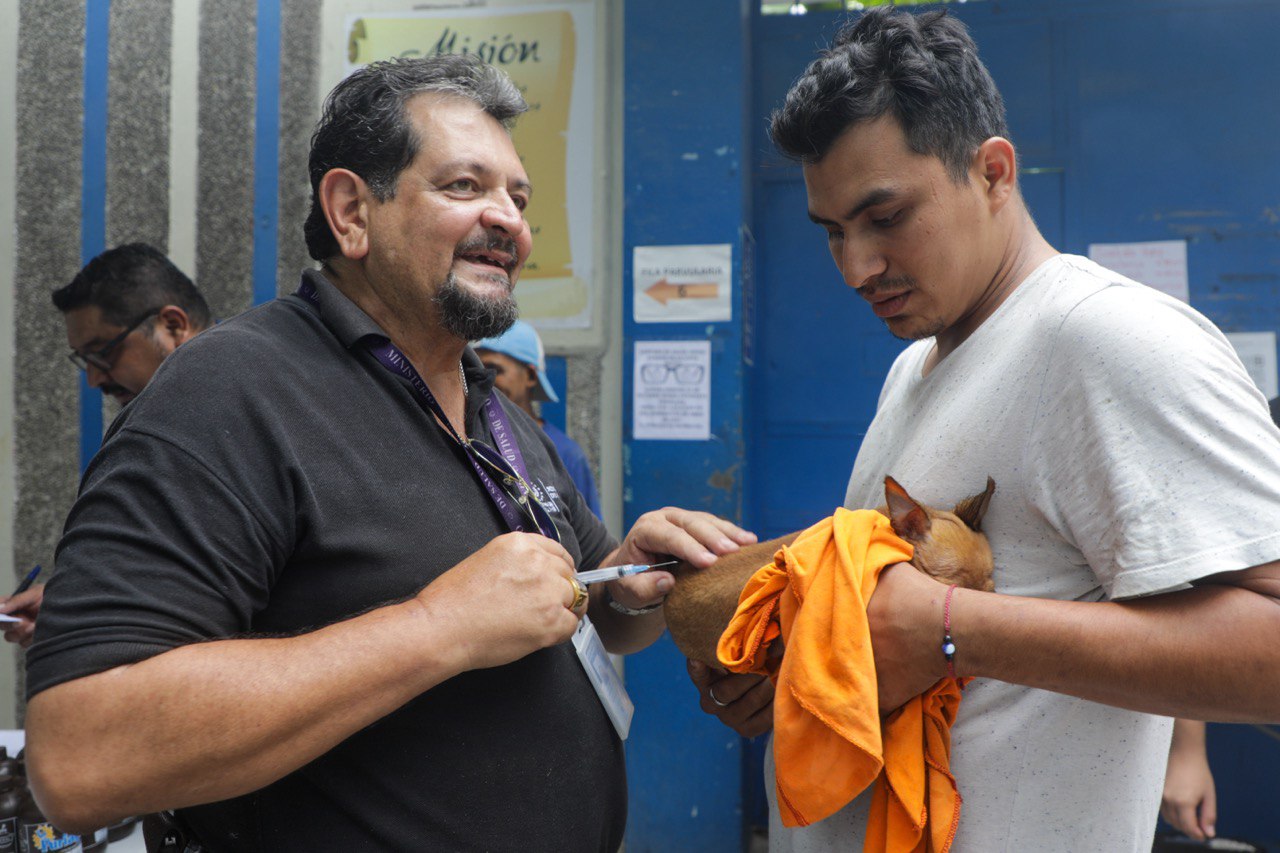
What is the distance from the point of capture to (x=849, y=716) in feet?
4.09

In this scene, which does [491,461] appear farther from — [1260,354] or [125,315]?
[1260,354]

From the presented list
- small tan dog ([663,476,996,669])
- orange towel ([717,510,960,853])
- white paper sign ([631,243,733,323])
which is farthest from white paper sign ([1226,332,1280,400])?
orange towel ([717,510,960,853])

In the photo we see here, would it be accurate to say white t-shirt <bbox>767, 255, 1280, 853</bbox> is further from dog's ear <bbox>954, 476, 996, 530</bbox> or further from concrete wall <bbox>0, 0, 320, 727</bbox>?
concrete wall <bbox>0, 0, 320, 727</bbox>

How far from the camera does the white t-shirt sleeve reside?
1130mm

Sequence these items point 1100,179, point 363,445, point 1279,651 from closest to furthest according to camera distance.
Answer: point 1279,651 → point 363,445 → point 1100,179

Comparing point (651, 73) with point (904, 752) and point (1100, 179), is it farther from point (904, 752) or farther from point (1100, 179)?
point (904, 752)

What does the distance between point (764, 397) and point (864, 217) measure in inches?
107

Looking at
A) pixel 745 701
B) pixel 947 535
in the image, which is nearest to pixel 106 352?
pixel 745 701

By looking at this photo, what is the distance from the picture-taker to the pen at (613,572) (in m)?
1.67

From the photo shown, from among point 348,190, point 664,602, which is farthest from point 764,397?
point 348,190

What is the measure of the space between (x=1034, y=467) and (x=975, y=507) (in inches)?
4.7

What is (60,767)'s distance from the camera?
1.15 metres

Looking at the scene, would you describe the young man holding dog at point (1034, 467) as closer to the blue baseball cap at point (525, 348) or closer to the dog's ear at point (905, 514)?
the dog's ear at point (905, 514)

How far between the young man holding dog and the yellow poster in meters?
2.57
